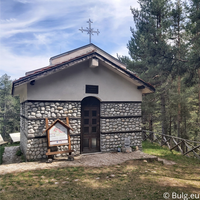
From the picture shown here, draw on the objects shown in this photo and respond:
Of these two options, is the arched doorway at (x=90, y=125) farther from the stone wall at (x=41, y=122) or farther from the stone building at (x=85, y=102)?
the stone wall at (x=41, y=122)

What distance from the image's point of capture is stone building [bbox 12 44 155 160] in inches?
304

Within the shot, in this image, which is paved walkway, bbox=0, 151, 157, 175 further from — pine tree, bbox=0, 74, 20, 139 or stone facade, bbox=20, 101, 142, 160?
pine tree, bbox=0, 74, 20, 139

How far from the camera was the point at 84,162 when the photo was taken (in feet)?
24.3

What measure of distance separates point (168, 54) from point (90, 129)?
615 centimetres

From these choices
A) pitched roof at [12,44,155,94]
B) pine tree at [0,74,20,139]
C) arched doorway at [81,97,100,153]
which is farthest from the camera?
pine tree at [0,74,20,139]

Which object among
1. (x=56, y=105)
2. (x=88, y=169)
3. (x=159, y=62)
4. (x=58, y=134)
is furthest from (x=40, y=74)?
(x=159, y=62)

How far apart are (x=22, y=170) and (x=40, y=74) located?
3.94 metres

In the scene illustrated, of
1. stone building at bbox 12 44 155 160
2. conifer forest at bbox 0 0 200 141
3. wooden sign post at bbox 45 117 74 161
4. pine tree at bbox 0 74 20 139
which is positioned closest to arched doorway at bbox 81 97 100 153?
stone building at bbox 12 44 155 160

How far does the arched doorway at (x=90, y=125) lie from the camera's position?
902cm

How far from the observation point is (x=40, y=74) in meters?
7.41

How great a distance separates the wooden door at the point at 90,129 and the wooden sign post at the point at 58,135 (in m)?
1.31

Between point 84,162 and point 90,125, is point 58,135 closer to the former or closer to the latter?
point 84,162

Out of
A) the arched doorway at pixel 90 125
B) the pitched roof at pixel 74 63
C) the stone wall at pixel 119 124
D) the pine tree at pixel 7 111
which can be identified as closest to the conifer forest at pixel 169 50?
the pitched roof at pixel 74 63

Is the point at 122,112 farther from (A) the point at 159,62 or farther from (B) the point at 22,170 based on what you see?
(B) the point at 22,170
